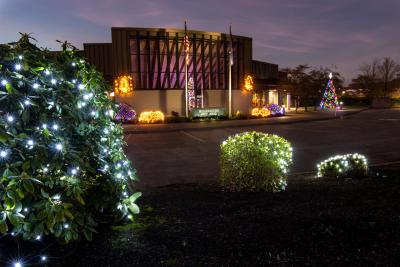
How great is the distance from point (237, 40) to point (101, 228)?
35742mm

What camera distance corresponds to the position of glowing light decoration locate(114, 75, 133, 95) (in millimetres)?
31672

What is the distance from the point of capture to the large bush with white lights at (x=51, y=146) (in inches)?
122

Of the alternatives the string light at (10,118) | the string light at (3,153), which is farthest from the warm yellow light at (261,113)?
the string light at (3,153)

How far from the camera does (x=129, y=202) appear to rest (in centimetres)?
425

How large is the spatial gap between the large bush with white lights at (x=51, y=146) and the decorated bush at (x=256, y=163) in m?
2.46

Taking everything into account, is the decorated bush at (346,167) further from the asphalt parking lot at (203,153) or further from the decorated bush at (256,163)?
the asphalt parking lot at (203,153)

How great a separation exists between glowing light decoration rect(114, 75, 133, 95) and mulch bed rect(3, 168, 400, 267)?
26.6 meters

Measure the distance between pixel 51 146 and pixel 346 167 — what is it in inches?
238

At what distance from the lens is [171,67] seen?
3559 cm

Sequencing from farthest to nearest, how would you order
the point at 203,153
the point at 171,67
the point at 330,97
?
the point at 330,97
the point at 171,67
the point at 203,153

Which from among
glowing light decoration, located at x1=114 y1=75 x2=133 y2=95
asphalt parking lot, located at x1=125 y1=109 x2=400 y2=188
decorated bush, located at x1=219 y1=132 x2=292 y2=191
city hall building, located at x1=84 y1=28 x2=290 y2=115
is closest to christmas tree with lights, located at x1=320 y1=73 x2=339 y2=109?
city hall building, located at x1=84 y1=28 x2=290 y2=115

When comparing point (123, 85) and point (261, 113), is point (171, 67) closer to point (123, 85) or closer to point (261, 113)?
point (123, 85)

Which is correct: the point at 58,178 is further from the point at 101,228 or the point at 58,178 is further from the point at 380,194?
the point at 380,194

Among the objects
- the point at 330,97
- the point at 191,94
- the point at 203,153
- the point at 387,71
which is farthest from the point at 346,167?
the point at 387,71
